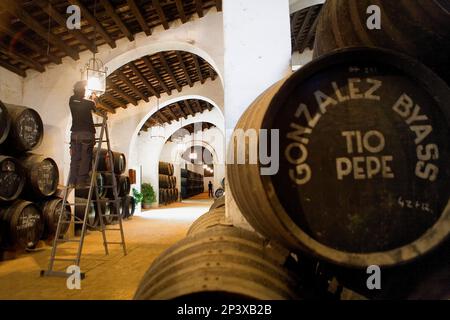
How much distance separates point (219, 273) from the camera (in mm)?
1013

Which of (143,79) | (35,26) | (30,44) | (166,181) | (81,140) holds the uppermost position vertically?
(143,79)

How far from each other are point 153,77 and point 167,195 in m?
7.13

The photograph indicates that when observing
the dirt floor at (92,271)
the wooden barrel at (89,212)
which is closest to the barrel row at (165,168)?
the wooden barrel at (89,212)

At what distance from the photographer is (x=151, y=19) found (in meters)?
6.32

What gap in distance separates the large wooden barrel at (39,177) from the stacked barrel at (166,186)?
8.89m

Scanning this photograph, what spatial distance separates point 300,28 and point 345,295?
800 centimetres

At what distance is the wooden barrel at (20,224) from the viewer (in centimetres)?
421

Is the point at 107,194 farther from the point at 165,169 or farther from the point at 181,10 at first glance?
the point at 165,169

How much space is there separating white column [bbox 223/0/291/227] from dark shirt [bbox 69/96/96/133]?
3.07 m

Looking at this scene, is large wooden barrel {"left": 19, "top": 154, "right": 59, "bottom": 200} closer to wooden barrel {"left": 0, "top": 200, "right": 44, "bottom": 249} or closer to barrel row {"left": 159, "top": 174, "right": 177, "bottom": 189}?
wooden barrel {"left": 0, "top": 200, "right": 44, "bottom": 249}

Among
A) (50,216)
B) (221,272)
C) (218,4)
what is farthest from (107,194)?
(221,272)

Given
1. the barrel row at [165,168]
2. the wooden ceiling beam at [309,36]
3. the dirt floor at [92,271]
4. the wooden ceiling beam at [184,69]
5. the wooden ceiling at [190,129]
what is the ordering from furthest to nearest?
the wooden ceiling at [190,129] < the barrel row at [165,168] < the wooden ceiling beam at [184,69] < the wooden ceiling beam at [309,36] < the dirt floor at [92,271]

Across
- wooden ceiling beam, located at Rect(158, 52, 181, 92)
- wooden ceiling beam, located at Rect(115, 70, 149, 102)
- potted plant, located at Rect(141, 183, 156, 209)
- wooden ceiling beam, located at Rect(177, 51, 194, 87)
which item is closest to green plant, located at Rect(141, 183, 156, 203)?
potted plant, located at Rect(141, 183, 156, 209)

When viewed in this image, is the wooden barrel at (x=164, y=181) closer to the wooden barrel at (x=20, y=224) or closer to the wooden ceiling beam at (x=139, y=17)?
the wooden ceiling beam at (x=139, y=17)
